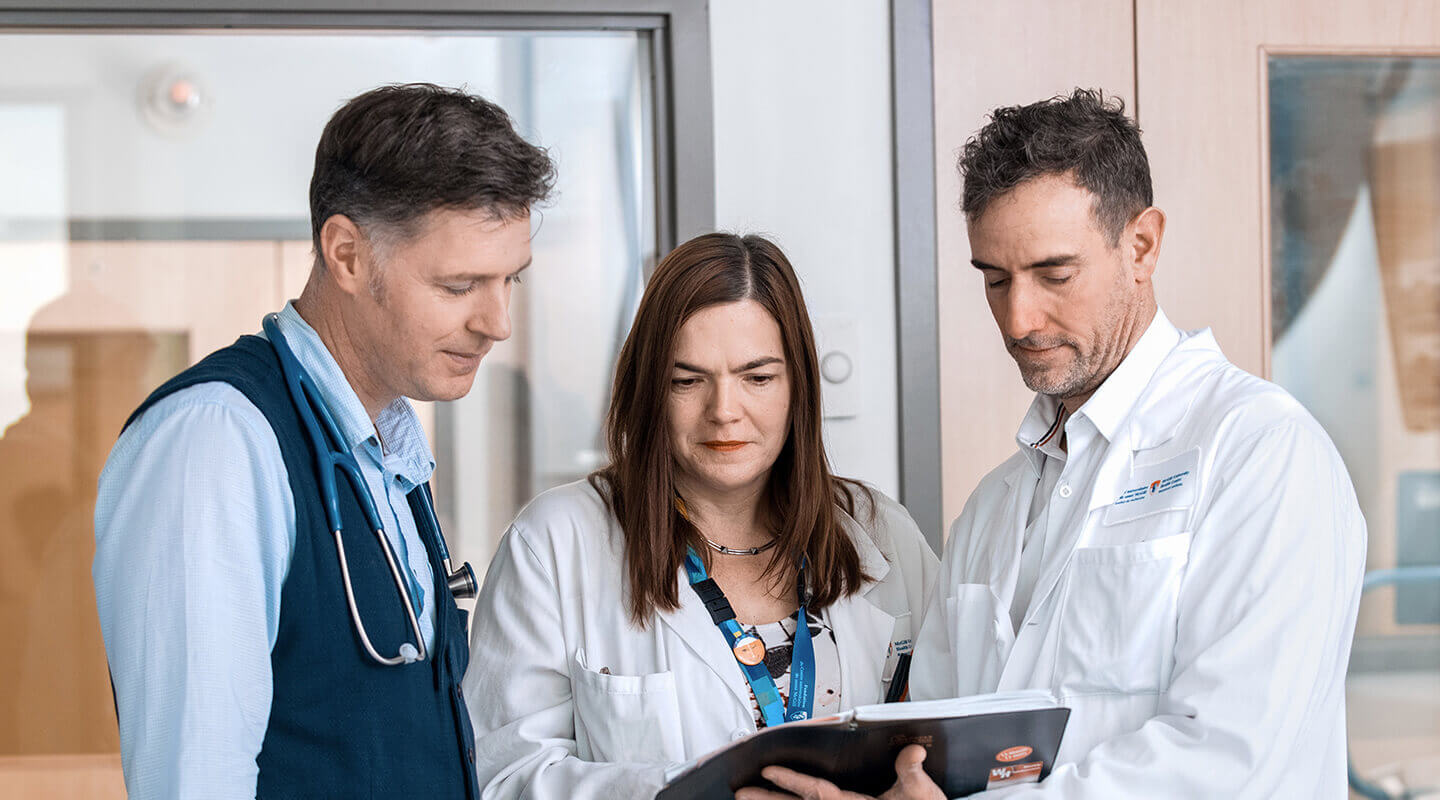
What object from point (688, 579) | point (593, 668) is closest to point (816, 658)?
point (688, 579)

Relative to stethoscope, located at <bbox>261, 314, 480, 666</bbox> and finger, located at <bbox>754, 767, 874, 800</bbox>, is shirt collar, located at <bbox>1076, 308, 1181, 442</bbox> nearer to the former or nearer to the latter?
finger, located at <bbox>754, 767, 874, 800</bbox>

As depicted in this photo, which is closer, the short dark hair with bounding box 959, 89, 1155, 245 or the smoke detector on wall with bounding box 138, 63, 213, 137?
the short dark hair with bounding box 959, 89, 1155, 245

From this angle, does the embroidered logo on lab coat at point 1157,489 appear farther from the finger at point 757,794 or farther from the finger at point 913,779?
the finger at point 757,794

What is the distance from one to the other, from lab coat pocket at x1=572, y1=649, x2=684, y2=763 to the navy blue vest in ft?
1.35

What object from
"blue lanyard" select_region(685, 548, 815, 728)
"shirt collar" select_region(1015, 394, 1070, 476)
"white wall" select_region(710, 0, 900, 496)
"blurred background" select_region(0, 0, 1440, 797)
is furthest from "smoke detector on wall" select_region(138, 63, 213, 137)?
"shirt collar" select_region(1015, 394, 1070, 476)

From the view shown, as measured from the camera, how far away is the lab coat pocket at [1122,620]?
52.9 inches

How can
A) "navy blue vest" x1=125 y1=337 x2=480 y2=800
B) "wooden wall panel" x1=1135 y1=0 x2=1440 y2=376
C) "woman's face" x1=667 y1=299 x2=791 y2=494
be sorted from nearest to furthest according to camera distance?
"navy blue vest" x1=125 y1=337 x2=480 y2=800 < "woman's face" x1=667 y1=299 x2=791 y2=494 < "wooden wall panel" x1=1135 y1=0 x2=1440 y2=376

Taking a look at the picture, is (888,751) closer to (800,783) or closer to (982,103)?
(800,783)

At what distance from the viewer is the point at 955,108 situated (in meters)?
2.37

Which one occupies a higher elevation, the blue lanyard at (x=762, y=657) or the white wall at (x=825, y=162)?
the white wall at (x=825, y=162)

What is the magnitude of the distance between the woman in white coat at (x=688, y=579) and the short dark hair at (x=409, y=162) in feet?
1.77

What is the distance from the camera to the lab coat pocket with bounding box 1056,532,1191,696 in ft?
4.41

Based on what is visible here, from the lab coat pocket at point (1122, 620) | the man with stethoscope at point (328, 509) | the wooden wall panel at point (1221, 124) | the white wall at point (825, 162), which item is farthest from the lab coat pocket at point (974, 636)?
the wooden wall panel at point (1221, 124)

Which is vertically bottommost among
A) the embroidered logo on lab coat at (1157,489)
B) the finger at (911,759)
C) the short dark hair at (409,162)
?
the finger at (911,759)
